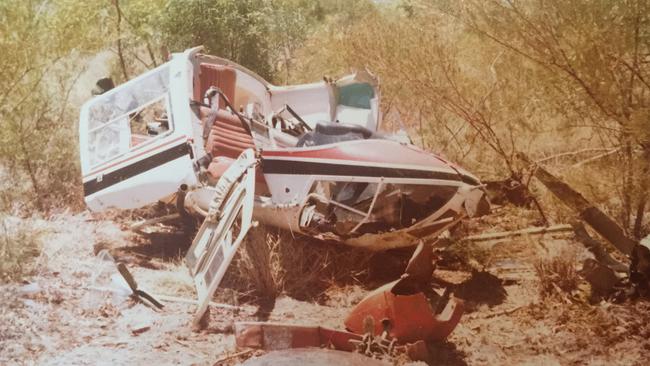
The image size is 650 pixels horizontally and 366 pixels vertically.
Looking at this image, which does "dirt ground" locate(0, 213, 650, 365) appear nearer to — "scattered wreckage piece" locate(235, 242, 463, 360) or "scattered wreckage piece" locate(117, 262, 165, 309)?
"scattered wreckage piece" locate(117, 262, 165, 309)

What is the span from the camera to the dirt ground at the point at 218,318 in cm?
400

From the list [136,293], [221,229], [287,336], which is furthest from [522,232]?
[136,293]

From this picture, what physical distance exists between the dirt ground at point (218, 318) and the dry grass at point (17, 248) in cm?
9

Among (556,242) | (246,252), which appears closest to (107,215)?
(246,252)

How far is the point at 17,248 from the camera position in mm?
5055

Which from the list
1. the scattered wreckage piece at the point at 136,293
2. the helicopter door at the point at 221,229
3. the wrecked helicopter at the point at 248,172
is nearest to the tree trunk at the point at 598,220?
the wrecked helicopter at the point at 248,172

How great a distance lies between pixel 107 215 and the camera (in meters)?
7.00

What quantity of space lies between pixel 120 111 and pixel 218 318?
2.78 metres

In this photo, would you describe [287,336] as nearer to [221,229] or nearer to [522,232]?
[221,229]

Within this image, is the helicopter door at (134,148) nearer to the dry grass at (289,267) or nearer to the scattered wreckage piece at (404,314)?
the dry grass at (289,267)

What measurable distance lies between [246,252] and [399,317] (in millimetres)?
1952

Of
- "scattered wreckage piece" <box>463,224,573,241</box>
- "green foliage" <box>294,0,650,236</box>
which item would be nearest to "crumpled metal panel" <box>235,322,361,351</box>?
"green foliage" <box>294,0,650,236</box>

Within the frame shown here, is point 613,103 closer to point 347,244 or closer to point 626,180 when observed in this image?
point 626,180

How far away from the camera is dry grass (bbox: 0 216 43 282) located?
187 inches
